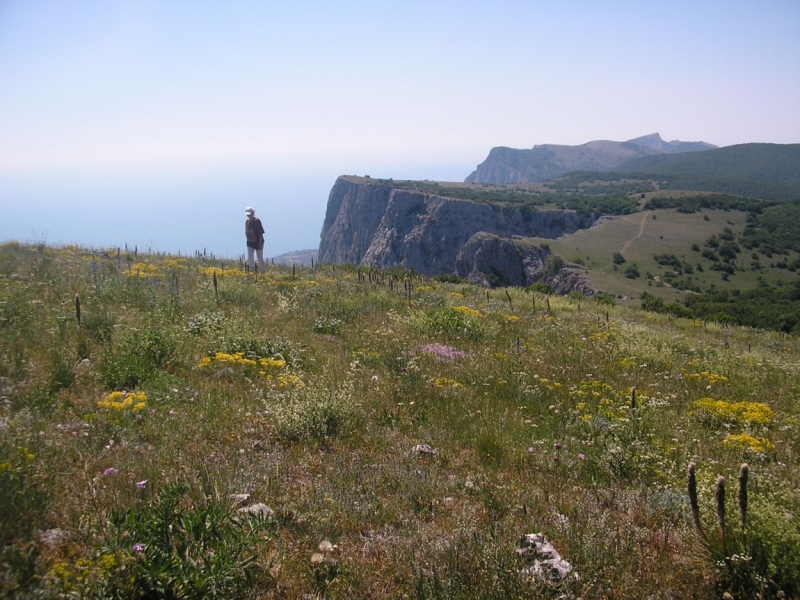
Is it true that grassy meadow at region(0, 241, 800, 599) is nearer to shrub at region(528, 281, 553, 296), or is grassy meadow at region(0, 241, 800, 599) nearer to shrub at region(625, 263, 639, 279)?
shrub at region(528, 281, 553, 296)

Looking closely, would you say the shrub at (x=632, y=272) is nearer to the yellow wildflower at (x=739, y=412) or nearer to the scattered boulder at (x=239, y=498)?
the yellow wildflower at (x=739, y=412)

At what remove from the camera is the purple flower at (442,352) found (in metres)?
7.57

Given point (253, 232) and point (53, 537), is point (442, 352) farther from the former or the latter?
point (253, 232)

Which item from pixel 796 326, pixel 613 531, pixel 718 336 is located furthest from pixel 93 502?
pixel 796 326

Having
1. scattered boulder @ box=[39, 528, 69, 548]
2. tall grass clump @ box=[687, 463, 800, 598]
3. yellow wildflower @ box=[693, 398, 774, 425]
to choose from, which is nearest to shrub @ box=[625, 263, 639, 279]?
yellow wildflower @ box=[693, 398, 774, 425]

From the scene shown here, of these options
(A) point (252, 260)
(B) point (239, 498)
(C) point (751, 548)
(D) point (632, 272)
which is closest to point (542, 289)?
(A) point (252, 260)

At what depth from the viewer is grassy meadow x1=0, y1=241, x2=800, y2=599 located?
8.80 ft

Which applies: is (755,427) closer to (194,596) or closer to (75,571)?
(194,596)

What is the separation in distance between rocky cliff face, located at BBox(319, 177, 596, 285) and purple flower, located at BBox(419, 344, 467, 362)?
87160 millimetres

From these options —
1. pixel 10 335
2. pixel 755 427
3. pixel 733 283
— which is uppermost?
pixel 10 335

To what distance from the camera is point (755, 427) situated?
18.4ft

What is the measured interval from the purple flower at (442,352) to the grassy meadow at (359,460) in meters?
0.07

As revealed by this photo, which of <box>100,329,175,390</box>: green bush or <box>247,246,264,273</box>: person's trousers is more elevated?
<box>247,246,264,273</box>: person's trousers

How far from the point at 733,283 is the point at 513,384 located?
309ft
